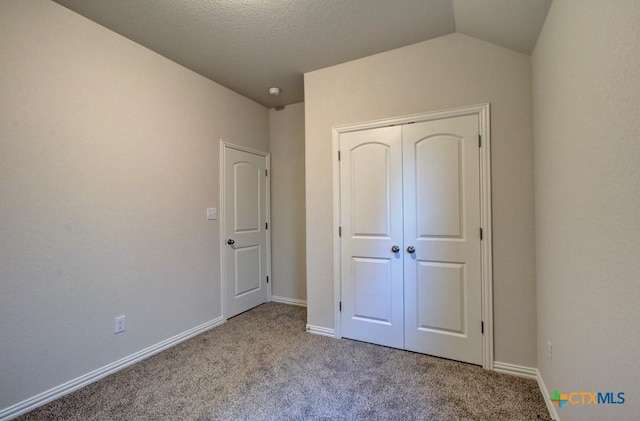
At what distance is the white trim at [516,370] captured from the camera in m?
1.94

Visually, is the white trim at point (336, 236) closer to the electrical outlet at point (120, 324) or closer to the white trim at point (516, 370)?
the white trim at point (516, 370)

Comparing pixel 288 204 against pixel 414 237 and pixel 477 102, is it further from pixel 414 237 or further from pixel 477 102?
pixel 477 102

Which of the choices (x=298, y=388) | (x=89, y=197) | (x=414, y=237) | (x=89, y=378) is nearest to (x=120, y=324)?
(x=89, y=378)

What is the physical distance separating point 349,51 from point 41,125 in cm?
232

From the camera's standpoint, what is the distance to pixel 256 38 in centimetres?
225

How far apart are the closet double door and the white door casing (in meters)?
1.36

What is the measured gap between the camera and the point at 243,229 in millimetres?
3385

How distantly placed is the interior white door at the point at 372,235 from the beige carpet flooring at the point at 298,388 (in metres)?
0.23

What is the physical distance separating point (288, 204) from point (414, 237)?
1890 mm

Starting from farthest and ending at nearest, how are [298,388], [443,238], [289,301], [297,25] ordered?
1. [289,301]
2. [443,238]
3. [297,25]
4. [298,388]

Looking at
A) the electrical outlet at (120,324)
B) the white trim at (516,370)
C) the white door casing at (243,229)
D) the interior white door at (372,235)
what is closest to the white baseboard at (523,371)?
the white trim at (516,370)

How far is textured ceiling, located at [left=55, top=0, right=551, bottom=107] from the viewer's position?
6.01 ft

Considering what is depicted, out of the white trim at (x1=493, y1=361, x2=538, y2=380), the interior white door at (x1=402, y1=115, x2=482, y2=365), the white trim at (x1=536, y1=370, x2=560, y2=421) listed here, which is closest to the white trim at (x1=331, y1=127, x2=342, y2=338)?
the interior white door at (x1=402, y1=115, x2=482, y2=365)

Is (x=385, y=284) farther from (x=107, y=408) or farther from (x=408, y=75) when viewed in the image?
(x=107, y=408)
